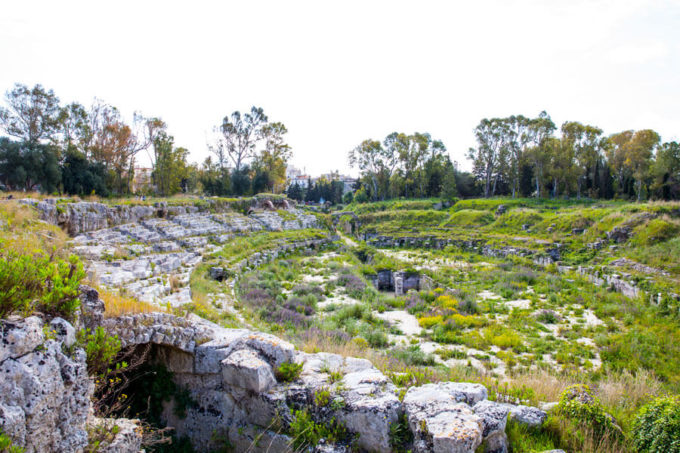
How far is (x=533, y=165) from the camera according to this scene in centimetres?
4828

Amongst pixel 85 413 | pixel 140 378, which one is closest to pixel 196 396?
pixel 140 378

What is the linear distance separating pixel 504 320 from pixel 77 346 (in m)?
12.4

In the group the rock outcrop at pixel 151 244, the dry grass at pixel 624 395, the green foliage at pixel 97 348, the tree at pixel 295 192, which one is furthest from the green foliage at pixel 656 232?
the tree at pixel 295 192

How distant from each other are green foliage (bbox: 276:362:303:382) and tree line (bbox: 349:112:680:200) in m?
44.4

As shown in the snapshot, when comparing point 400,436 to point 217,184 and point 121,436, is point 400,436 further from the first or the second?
point 217,184

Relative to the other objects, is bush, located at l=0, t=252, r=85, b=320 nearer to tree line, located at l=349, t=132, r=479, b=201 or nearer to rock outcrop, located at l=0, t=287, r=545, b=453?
rock outcrop, located at l=0, t=287, r=545, b=453

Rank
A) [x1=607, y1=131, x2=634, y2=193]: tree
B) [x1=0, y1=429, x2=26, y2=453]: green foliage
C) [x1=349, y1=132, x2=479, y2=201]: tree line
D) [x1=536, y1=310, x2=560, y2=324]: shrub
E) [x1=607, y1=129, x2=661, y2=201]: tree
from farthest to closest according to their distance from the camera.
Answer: [x1=349, y1=132, x2=479, y2=201]: tree line → [x1=607, y1=131, x2=634, y2=193]: tree → [x1=607, y1=129, x2=661, y2=201]: tree → [x1=536, y1=310, x2=560, y2=324]: shrub → [x1=0, y1=429, x2=26, y2=453]: green foliage

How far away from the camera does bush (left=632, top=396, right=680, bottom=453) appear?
356 centimetres

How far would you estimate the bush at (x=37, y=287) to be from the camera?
3.20m

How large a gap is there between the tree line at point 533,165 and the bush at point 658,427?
4202 cm

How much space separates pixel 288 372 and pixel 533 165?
53.5 m

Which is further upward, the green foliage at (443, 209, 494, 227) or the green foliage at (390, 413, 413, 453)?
the green foliage at (443, 209, 494, 227)

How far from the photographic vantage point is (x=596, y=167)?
155 feet

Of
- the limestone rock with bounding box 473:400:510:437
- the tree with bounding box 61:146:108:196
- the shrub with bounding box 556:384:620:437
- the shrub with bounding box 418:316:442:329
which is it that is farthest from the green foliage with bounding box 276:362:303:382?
the tree with bounding box 61:146:108:196
